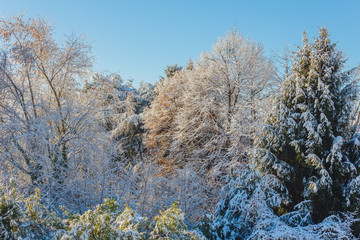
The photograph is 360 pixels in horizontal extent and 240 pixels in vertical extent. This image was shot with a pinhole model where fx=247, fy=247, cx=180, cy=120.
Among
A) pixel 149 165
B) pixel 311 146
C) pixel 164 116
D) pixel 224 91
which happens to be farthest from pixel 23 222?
pixel 164 116

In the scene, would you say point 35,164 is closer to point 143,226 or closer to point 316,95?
point 143,226

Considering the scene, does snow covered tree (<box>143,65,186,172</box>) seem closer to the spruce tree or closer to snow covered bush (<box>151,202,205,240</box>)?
the spruce tree

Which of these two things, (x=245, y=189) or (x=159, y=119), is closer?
Answer: (x=245, y=189)

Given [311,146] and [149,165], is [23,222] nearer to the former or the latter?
[149,165]

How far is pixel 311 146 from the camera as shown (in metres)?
5.73

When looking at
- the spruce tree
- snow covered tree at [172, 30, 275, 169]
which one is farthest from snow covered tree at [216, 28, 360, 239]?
snow covered tree at [172, 30, 275, 169]

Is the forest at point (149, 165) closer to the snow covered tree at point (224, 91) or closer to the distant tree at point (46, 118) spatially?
Result: the distant tree at point (46, 118)

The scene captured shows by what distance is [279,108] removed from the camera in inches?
253

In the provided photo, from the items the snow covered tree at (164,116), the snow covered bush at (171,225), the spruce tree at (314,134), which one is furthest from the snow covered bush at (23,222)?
the snow covered tree at (164,116)

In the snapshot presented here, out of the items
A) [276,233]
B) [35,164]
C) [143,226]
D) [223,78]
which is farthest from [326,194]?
[223,78]

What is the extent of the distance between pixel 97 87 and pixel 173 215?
660 centimetres

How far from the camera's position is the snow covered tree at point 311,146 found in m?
5.39

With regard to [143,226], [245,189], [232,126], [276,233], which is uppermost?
[232,126]

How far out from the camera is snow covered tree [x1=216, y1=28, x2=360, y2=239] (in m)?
5.39
